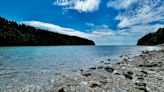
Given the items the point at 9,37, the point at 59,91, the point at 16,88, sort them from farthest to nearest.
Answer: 1. the point at 9,37
2. the point at 16,88
3. the point at 59,91

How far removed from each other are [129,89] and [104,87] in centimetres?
210

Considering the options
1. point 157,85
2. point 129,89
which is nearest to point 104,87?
point 129,89

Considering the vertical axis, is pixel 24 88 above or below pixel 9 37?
below

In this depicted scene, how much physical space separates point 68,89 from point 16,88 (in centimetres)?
454

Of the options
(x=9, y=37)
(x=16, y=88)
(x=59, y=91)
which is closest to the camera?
(x=59, y=91)

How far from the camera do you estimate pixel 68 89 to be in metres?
13.9

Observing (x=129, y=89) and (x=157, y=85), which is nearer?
(x=129, y=89)

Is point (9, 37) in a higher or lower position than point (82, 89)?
higher

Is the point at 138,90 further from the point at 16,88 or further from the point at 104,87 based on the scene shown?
the point at 16,88

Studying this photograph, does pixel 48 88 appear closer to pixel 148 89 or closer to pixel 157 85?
pixel 148 89

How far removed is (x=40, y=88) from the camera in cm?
1435

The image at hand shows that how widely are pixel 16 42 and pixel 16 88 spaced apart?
599 feet

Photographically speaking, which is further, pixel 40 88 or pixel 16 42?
pixel 16 42

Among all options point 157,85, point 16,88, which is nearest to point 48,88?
point 16,88
